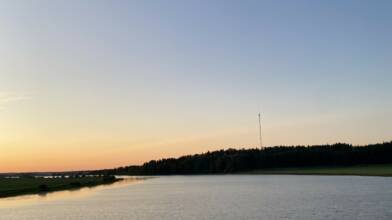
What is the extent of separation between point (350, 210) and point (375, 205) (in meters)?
4.18

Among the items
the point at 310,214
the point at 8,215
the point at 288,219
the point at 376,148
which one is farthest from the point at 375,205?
the point at 376,148

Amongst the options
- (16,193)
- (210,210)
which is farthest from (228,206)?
(16,193)

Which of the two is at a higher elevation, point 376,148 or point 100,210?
point 376,148

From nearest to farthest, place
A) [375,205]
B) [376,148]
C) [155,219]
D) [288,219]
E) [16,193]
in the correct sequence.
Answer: [288,219]
[155,219]
[375,205]
[16,193]
[376,148]

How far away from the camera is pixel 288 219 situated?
39.9 meters

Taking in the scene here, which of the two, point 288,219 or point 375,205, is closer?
point 288,219

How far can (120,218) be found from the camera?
4550 cm

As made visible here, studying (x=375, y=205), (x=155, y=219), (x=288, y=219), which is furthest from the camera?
(x=375, y=205)

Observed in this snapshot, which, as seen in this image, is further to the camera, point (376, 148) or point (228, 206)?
point (376, 148)

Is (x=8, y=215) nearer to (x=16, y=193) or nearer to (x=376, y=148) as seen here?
(x=16, y=193)

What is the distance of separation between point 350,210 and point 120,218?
1766 cm

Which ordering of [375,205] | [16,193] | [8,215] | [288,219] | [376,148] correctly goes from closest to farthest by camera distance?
[288,219] < [375,205] < [8,215] < [16,193] < [376,148]

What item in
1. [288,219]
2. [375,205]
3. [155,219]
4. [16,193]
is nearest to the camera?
[288,219]

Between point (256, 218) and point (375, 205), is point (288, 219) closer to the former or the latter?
point (256, 218)
